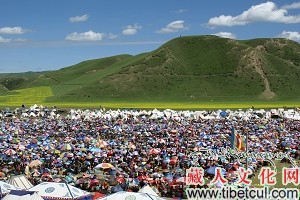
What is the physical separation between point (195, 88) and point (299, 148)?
291 ft

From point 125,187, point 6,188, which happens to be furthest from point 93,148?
point 6,188

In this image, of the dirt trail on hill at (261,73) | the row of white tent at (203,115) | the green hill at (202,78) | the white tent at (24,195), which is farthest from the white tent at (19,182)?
the dirt trail on hill at (261,73)

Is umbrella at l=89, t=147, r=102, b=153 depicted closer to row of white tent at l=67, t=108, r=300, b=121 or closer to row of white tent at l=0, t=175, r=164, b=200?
row of white tent at l=0, t=175, r=164, b=200

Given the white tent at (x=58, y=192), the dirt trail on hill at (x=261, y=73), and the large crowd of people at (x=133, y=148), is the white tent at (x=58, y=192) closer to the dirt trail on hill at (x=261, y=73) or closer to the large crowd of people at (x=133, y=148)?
the large crowd of people at (x=133, y=148)

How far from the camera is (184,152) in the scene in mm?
34406

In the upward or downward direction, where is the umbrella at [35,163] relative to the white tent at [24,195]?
downward

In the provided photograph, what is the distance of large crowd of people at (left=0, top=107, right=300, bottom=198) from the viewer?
2573cm

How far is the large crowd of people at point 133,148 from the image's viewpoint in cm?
2573

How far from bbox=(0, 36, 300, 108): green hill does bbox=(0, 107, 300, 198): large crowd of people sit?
59569mm

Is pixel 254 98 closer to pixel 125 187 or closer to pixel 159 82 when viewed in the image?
pixel 159 82

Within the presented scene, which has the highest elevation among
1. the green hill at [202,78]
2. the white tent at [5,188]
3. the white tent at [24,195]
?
the green hill at [202,78]

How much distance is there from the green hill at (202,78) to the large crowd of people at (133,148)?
59.6 m

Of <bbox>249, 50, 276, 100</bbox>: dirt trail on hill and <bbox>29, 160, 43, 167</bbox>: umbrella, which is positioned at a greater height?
<bbox>249, 50, 276, 100</bbox>: dirt trail on hill

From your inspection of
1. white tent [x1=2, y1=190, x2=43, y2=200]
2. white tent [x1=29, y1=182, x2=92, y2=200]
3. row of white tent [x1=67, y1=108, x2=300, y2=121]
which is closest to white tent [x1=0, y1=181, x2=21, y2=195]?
white tent [x1=29, y1=182, x2=92, y2=200]
